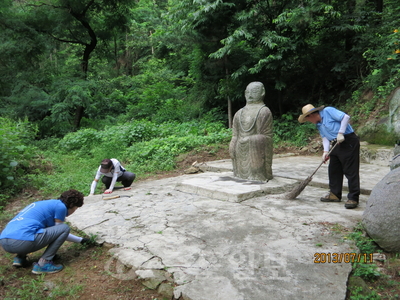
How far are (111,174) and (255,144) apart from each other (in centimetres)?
284

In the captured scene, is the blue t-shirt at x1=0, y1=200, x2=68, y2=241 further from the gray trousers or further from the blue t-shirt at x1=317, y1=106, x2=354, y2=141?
the blue t-shirt at x1=317, y1=106, x2=354, y2=141

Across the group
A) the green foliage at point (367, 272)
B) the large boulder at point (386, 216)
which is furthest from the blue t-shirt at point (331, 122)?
the green foliage at point (367, 272)

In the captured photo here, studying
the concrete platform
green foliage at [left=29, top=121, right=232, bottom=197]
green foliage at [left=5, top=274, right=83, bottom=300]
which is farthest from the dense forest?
green foliage at [left=5, top=274, right=83, bottom=300]

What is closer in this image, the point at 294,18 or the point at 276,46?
the point at 294,18

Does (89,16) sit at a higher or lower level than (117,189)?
higher

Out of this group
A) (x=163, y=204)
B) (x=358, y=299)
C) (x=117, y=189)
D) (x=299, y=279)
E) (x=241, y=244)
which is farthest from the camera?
(x=117, y=189)

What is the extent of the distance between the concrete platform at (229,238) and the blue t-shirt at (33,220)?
0.65 meters

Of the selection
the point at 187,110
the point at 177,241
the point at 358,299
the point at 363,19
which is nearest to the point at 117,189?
the point at 177,241

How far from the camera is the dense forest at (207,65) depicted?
10.4 m

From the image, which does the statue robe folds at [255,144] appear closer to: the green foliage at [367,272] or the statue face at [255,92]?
the statue face at [255,92]

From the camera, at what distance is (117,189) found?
646 cm

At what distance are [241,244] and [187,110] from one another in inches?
461

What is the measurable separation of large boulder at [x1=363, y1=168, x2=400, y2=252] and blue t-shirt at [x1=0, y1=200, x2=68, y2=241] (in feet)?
10.7

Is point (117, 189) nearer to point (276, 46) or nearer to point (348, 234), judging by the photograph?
point (348, 234)
